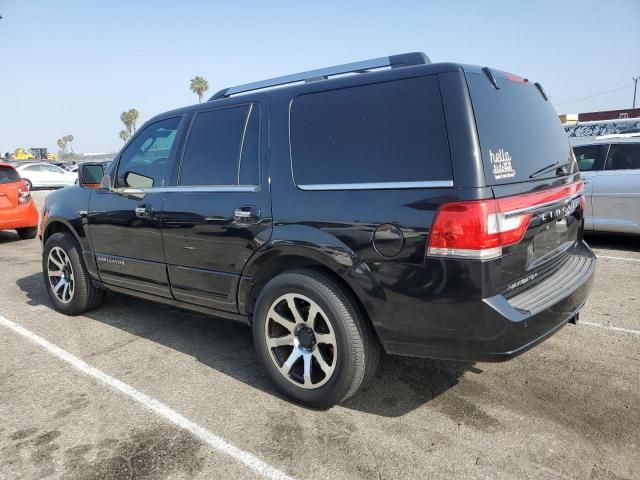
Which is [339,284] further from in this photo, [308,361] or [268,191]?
[268,191]

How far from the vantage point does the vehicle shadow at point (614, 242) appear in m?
7.22

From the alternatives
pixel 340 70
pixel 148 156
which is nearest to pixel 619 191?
pixel 340 70

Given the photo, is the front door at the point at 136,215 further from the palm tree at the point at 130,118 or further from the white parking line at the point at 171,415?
the palm tree at the point at 130,118

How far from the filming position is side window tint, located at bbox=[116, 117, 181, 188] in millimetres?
3811

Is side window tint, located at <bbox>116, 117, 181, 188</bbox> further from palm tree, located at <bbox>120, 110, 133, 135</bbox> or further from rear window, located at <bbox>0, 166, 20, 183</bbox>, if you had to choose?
palm tree, located at <bbox>120, 110, 133, 135</bbox>

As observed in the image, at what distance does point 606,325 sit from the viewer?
13.7 ft

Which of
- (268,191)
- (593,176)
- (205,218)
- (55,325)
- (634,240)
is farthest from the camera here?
(634,240)

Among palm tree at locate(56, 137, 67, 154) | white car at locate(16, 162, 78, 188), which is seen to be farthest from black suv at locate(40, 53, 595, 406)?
palm tree at locate(56, 137, 67, 154)

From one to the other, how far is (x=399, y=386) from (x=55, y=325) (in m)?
3.31

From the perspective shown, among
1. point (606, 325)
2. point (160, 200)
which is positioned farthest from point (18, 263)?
point (606, 325)

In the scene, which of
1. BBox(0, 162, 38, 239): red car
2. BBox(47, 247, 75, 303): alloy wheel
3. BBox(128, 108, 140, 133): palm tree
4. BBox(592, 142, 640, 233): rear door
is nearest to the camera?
BBox(47, 247, 75, 303): alloy wheel

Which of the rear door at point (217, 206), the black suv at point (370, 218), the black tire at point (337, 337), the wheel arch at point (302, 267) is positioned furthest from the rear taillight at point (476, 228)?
the rear door at point (217, 206)

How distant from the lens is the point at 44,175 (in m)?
24.2

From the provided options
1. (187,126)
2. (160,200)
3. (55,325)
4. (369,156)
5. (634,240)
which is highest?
(187,126)
